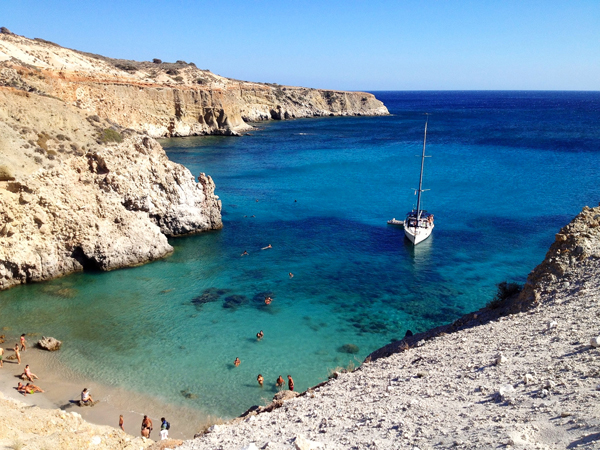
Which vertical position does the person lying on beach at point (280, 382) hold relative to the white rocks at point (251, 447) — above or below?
below

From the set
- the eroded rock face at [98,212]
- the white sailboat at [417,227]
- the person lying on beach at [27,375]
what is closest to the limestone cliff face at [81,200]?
the eroded rock face at [98,212]

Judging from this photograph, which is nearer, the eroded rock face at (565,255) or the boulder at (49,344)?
the eroded rock face at (565,255)

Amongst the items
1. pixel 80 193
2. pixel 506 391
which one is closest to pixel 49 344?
pixel 80 193

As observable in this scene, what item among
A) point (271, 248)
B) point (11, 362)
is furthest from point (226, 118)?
point (11, 362)

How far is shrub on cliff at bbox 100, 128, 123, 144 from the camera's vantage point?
3150 centimetres

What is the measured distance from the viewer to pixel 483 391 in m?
9.11

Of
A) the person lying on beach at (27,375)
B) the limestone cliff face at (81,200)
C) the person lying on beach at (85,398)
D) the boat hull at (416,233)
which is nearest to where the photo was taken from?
the person lying on beach at (85,398)

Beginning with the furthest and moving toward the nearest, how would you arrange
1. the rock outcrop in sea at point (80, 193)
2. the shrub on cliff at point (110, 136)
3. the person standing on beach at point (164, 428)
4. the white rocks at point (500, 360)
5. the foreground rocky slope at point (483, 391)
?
1. the shrub on cliff at point (110, 136)
2. the rock outcrop in sea at point (80, 193)
3. the person standing on beach at point (164, 428)
4. the white rocks at point (500, 360)
5. the foreground rocky slope at point (483, 391)

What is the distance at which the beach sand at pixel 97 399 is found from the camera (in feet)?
52.2

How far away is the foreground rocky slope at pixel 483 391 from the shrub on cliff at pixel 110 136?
25.6 m

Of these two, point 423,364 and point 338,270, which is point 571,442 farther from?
point 338,270

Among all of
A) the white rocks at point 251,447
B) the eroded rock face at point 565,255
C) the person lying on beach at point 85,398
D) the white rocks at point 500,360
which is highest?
the eroded rock face at point 565,255

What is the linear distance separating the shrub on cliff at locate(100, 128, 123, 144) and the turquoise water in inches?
340

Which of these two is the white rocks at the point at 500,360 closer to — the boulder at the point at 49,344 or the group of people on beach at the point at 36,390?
the group of people on beach at the point at 36,390
